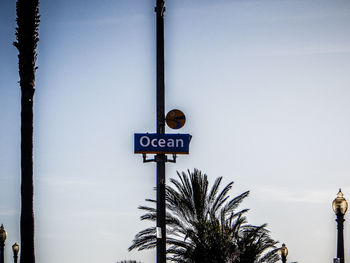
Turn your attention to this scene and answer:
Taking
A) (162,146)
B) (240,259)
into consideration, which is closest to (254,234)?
(240,259)

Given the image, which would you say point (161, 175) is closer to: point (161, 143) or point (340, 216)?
point (161, 143)

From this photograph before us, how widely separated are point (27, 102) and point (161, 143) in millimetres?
7717

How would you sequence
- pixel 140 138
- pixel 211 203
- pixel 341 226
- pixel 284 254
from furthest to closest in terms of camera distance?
pixel 284 254, pixel 211 203, pixel 341 226, pixel 140 138

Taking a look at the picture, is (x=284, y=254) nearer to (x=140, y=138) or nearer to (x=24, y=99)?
(x=24, y=99)

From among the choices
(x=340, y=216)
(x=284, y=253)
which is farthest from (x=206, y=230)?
(x=284, y=253)

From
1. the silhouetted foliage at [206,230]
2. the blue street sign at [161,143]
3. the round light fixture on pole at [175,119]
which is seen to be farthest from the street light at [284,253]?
the blue street sign at [161,143]

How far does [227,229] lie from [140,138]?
5.76 metres

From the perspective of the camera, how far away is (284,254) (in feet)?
116

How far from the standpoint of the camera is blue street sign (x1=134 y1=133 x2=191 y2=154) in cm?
1745

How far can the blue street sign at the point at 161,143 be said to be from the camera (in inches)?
687

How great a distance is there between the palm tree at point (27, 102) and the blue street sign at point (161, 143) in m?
7.25

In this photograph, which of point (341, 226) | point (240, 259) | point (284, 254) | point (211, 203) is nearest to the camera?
point (341, 226)

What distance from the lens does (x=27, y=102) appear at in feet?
78.8

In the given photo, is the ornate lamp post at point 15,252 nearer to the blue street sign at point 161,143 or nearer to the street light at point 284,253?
the street light at point 284,253
